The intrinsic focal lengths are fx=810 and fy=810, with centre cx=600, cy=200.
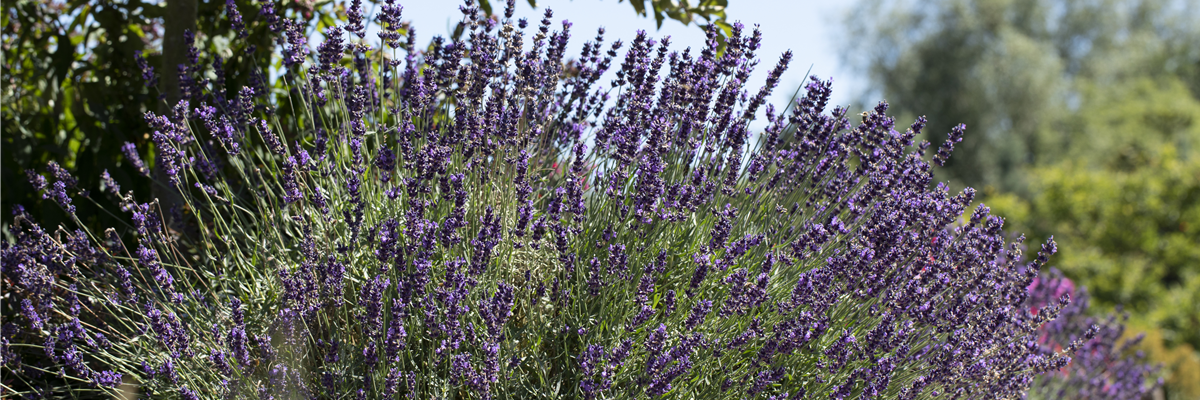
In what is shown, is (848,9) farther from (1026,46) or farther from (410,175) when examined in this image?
(410,175)

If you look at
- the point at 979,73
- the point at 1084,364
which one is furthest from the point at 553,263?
the point at 979,73

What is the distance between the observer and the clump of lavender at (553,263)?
1.89 metres

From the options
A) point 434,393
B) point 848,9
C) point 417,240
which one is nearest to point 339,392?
point 434,393

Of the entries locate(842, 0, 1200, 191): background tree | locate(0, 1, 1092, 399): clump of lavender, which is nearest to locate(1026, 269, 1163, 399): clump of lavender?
locate(0, 1, 1092, 399): clump of lavender

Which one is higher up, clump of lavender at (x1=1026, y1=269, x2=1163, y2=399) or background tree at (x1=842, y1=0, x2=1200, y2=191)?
background tree at (x1=842, y1=0, x2=1200, y2=191)

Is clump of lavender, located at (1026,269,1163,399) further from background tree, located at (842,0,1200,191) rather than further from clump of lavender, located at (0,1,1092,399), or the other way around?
background tree, located at (842,0,1200,191)

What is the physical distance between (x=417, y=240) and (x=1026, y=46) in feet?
81.7

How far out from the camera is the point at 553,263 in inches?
91.7

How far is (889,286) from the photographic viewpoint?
2.24 meters

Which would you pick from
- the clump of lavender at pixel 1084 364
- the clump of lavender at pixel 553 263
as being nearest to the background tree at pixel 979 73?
the clump of lavender at pixel 1084 364

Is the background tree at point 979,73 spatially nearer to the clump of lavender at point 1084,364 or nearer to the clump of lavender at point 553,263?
the clump of lavender at point 1084,364

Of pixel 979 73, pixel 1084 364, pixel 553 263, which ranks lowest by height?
pixel 553 263

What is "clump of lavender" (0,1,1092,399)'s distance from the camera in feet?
6.19

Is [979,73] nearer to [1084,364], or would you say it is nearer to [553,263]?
[1084,364]
